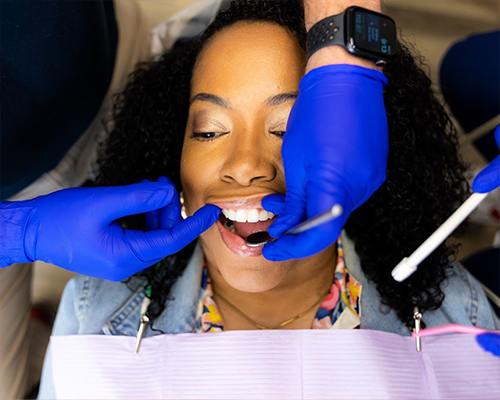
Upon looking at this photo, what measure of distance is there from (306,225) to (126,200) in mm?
462

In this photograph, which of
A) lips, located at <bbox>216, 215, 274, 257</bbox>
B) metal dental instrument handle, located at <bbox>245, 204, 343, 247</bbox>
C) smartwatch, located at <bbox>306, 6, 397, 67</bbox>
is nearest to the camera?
metal dental instrument handle, located at <bbox>245, 204, 343, 247</bbox>

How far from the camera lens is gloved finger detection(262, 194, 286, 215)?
1104mm

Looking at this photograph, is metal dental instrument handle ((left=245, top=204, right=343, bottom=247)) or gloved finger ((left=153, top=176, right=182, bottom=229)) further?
gloved finger ((left=153, top=176, right=182, bottom=229))

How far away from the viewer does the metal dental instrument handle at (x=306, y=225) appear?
80 cm

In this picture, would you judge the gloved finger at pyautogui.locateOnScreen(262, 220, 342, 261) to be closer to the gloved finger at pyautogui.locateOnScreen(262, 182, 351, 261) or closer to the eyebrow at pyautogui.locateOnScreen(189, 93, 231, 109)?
the gloved finger at pyautogui.locateOnScreen(262, 182, 351, 261)

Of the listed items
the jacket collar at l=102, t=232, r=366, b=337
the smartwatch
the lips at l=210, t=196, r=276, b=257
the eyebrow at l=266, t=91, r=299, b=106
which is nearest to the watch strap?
the smartwatch

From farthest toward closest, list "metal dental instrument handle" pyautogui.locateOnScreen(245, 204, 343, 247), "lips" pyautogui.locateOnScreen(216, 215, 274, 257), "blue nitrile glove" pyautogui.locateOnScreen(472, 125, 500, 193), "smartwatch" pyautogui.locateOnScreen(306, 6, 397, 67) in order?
1. "lips" pyautogui.locateOnScreen(216, 215, 274, 257)
2. "smartwatch" pyautogui.locateOnScreen(306, 6, 397, 67)
3. "blue nitrile glove" pyautogui.locateOnScreen(472, 125, 500, 193)
4. "metal dental instrument handle" pyautogui.locateOnScreen(245, 204, 343, 247)

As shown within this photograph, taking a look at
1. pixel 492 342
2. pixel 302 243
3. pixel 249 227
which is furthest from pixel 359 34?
pixel 492 342

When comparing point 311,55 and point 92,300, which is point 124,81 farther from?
point 311,55

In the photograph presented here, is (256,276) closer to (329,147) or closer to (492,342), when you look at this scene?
(329,147)

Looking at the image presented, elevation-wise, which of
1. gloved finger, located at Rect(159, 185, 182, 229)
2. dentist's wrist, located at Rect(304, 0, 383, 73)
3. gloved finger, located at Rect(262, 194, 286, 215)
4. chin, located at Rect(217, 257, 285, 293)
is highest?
dentist's wrist, located at Rect(304, 0, 383, 73)

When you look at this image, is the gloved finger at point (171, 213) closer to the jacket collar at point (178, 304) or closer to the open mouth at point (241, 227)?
the open mouth at point (241, 227)

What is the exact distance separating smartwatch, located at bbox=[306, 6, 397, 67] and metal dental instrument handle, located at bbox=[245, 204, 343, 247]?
0.38 meters

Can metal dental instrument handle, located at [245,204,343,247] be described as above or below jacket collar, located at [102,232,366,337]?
above
